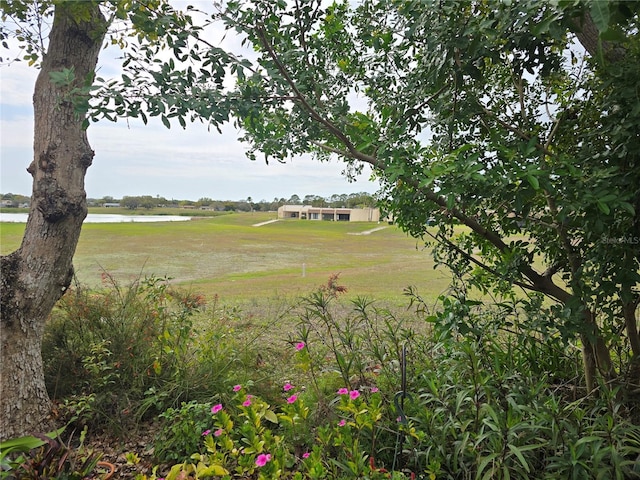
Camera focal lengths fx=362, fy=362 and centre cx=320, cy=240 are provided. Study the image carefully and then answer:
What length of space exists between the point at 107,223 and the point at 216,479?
199 centimetres

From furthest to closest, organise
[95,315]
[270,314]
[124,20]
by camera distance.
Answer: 1. [270,314]
2. [95,315]
3. [124,20]

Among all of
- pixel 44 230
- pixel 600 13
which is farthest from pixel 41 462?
pixel 600 13

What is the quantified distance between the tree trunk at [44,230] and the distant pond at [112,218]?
0.28 metres

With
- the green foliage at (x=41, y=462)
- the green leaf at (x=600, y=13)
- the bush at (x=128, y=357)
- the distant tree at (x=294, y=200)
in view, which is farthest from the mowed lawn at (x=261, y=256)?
the green leaf at (x=600, y=13)

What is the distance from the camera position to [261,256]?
3520 mm

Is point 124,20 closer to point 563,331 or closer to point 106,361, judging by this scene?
point 106,361

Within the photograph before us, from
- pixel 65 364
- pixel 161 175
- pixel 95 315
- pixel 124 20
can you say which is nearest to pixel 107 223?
pixel 161 175

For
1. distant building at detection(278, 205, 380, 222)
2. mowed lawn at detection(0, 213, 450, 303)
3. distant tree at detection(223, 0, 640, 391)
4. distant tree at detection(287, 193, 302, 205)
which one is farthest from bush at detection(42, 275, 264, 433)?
distant building at detection(278, 205, 380, 222)

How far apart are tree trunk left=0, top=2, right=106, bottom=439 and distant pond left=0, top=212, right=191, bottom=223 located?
0.28 meters

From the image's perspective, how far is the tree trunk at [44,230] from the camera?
1291 millimetres

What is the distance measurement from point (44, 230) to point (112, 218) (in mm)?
1084

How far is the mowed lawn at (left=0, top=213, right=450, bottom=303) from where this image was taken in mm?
2645

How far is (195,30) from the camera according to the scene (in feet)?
3.42

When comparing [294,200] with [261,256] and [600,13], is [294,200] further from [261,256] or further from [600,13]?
[600,13]
